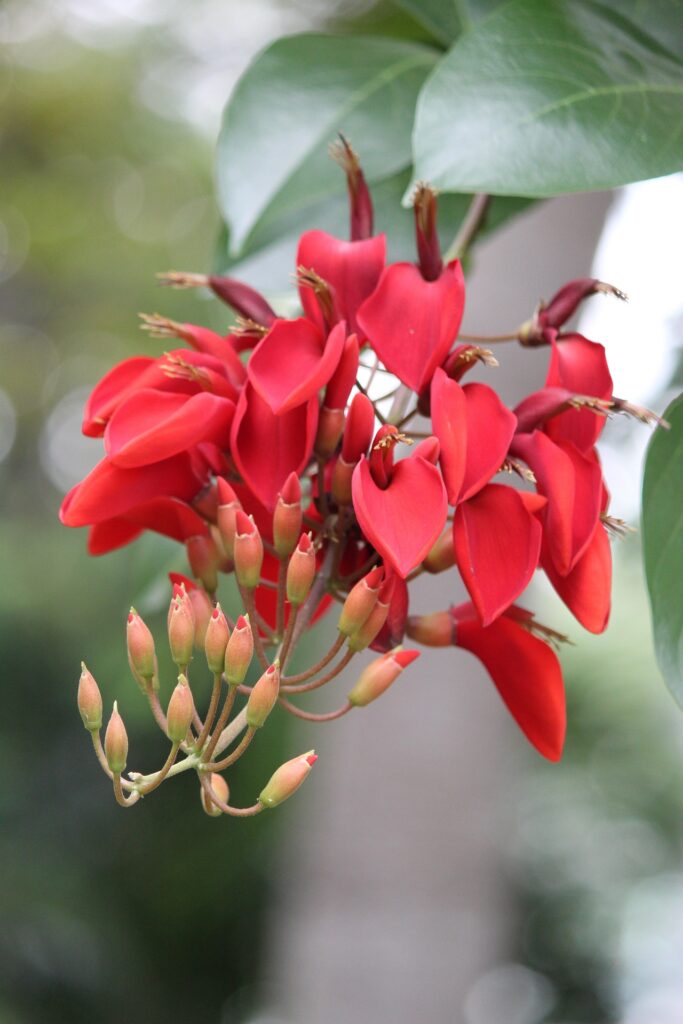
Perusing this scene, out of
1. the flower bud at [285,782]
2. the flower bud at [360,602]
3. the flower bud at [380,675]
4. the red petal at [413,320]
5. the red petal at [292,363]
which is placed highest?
the red petal at [413,320]

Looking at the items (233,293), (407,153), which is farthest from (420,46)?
(233,293)

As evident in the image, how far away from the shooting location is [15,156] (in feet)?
11.6

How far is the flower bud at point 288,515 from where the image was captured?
12.5 inches

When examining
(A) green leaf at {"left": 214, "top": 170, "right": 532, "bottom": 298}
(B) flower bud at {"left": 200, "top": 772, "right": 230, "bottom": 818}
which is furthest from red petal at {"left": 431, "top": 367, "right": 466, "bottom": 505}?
(A) green leaf at {"left": 214, "top": 170, "right": 532, "bottom": 298}

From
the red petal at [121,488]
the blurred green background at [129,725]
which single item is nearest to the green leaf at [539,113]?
the red petal at [121,488]

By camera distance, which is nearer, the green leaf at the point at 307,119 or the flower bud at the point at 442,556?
the flower bud at the point at 442,556

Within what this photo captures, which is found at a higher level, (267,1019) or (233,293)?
(233,293)

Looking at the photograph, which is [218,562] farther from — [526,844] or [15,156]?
[15,156]

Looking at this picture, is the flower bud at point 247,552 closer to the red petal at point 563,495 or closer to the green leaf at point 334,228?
the red petal at point 563,495

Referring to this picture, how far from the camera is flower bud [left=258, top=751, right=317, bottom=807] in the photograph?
298mm

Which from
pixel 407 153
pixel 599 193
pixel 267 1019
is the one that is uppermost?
pixel 407 153

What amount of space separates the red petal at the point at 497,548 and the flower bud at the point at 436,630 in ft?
0.24

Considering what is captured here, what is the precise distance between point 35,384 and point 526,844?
2305 millimetres

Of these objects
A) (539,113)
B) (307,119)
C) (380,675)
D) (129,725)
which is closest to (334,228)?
(307,119)
